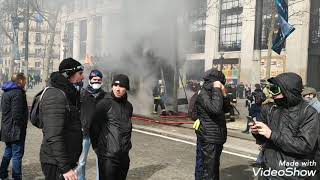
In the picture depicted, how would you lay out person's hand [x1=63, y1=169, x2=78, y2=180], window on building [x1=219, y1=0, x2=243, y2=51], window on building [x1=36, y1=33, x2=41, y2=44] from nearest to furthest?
person's hand [x1=63, y1=169, x2=78, y2=180]
window on building [x1=219, y1=0, x2=243, y2=51]
window on building [x1=36, y1=33, x2=41, y2=44]

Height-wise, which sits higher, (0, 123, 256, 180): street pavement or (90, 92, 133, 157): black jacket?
(90, 92, 133, 157): black jacket

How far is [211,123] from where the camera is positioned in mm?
5754

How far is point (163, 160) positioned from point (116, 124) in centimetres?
395

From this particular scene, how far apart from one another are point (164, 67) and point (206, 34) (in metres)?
26.3

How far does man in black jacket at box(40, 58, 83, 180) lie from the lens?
12.0 ft

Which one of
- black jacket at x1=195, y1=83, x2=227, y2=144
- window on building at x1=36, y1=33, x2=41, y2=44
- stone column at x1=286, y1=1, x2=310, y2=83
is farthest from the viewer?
window on building at x1=36, y1=33, x2=41, y2=44

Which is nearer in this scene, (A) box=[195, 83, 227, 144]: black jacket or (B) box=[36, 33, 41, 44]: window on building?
(A) box=[195, 83, 227, 144]: black jacket

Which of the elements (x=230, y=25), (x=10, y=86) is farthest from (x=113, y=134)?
(x=230, y=25)

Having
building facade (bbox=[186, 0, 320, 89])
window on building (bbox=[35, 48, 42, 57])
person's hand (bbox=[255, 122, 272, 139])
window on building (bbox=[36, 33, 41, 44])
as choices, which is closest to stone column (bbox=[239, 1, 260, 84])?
building facade (bbox=[186, 0, 320, 89])

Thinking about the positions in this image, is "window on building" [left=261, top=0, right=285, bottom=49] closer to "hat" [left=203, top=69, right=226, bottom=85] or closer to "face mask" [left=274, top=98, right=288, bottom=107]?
"hat" [left=203, top=69, right=226, bottom=85]

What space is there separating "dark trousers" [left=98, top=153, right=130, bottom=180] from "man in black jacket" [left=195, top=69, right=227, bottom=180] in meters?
1.41

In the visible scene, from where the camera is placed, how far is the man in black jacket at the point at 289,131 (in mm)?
3342

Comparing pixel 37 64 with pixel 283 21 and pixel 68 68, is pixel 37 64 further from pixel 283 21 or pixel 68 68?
pixel 68 68

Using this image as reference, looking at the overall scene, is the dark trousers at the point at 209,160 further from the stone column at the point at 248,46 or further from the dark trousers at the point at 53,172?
the stone column at the point at 248,46
